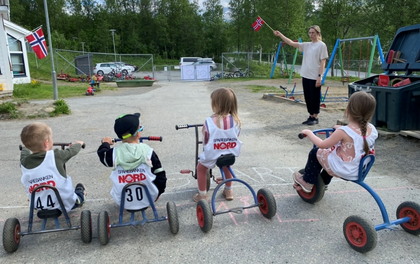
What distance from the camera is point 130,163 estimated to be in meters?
2.75

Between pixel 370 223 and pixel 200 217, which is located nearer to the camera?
pixel 370 223

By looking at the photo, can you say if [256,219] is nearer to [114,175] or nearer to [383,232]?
[383,232]

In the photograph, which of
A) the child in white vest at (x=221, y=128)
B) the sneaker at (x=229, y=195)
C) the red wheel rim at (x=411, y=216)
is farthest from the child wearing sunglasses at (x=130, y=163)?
the red wheel rim at (x=411, y=216)

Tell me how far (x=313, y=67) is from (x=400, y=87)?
79.8 inches

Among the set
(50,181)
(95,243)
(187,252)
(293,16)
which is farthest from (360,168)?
(293,16)

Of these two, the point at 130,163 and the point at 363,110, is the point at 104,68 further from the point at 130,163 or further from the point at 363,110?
the point at 363,110

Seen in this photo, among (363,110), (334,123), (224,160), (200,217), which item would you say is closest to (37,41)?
(334,123)

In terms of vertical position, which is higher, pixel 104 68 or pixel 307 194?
pixel 104 68

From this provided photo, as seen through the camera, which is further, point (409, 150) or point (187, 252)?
point (409, 150)

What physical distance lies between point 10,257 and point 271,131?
547cm

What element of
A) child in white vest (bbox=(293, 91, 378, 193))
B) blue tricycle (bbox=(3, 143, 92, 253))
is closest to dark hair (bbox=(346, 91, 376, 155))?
child in white vest (bbox=(293, 91, 378, 193))

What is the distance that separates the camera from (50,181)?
2744 mm

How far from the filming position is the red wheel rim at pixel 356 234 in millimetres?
2541

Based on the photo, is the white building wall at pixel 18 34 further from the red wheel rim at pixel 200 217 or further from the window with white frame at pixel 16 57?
the red wheel rim at pixel 200 217
